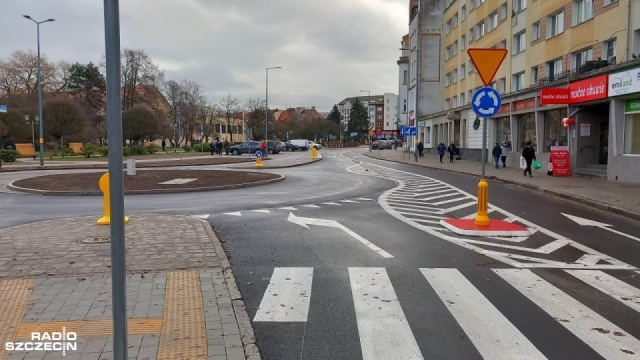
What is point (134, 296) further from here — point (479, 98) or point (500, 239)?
point (479, 98)

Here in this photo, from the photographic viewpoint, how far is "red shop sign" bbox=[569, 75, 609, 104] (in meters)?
20.8

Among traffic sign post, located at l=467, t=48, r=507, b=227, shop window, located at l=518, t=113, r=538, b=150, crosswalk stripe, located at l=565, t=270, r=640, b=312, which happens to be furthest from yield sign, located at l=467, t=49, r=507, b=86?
shop window, located at l=518, t=113, r=538, b=150

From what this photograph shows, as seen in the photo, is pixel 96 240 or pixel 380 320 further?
pixel 96 240

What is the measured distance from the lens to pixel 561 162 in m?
24.0

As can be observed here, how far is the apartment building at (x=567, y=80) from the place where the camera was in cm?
2045

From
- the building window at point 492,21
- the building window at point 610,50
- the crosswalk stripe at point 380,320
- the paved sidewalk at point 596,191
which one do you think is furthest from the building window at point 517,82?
the crosswalk stripe at point 380,320

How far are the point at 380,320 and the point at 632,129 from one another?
2002 cm

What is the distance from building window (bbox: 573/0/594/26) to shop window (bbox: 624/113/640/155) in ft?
22.1

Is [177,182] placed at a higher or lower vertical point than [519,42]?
lower

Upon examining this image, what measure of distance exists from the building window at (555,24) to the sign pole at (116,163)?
96.7 ft

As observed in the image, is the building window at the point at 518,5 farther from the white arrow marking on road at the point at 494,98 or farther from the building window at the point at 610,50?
the white arrow marking on road at the point at 494,98

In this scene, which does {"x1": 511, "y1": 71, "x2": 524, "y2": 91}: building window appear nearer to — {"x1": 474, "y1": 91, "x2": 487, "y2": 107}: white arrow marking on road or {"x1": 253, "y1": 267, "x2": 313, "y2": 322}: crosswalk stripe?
{"x1": 474, "y1": 91, "x2": 487, "y2": 107}: white arrow marking on road

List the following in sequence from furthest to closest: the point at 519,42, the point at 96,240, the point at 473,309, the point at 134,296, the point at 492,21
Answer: the point at 492,21
the point at 519,42
the point at 96,240
the point at 134,296
the point at 473,309

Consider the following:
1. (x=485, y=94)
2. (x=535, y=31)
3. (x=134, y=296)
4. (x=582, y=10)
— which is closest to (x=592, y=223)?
(x=485, y=94)
